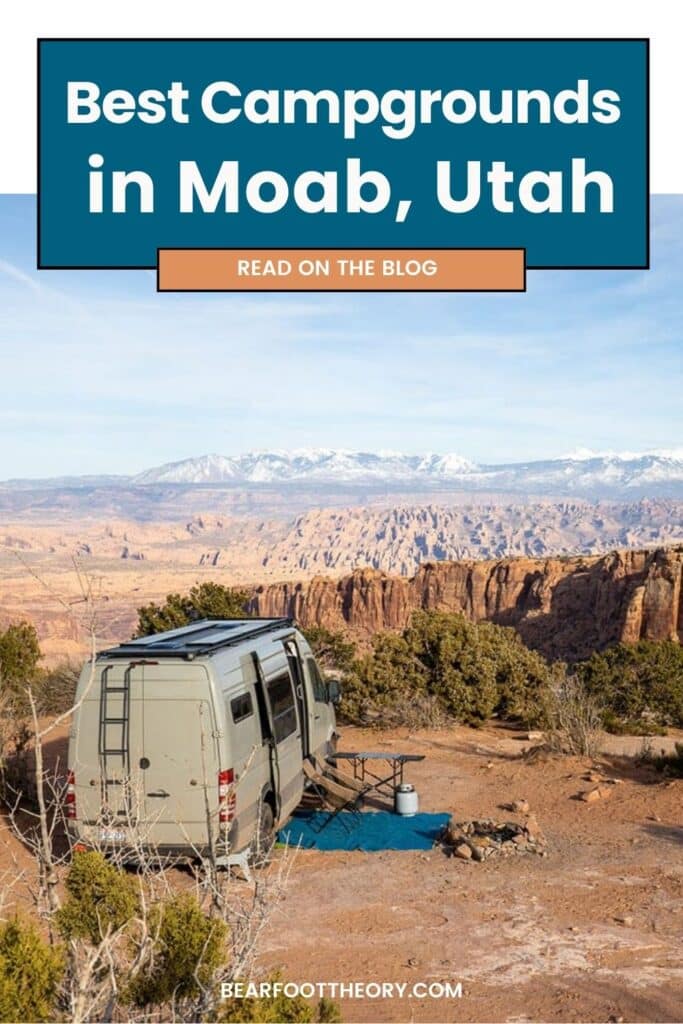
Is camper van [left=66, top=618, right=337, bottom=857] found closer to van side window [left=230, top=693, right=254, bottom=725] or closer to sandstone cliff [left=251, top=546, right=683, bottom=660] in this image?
van side window [left=230, top=693, right=254, bottom=725]

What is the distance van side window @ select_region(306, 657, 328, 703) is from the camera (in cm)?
1278

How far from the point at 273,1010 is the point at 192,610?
74.9 feet

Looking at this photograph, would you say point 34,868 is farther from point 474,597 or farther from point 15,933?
point 474,597

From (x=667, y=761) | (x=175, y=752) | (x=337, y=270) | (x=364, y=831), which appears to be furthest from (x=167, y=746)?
(x=667, y=761)

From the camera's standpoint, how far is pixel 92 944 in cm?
508

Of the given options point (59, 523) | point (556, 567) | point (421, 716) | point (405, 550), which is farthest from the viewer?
point (405, 550)

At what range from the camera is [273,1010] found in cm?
421

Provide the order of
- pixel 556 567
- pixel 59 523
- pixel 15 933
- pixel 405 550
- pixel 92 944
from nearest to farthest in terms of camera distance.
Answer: pixel 15 933
pixel 92 944
pixel 556 567
pixel 59 523
pixel 405 550

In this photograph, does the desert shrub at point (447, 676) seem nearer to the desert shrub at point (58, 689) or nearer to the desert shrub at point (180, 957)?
the desert shrub at point (58, 689)

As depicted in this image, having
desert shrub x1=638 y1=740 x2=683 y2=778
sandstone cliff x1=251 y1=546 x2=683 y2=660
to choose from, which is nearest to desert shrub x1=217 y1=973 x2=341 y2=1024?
desert shrub x1=638 y1=740 x2=683 y2=778

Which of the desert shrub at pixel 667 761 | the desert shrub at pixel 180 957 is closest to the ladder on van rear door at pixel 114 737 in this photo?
the desert shrub at pixel 180 957

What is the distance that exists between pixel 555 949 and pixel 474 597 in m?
69.0

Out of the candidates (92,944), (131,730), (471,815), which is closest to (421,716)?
(471,815)

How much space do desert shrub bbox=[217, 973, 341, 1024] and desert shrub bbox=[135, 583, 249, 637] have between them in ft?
69.5
